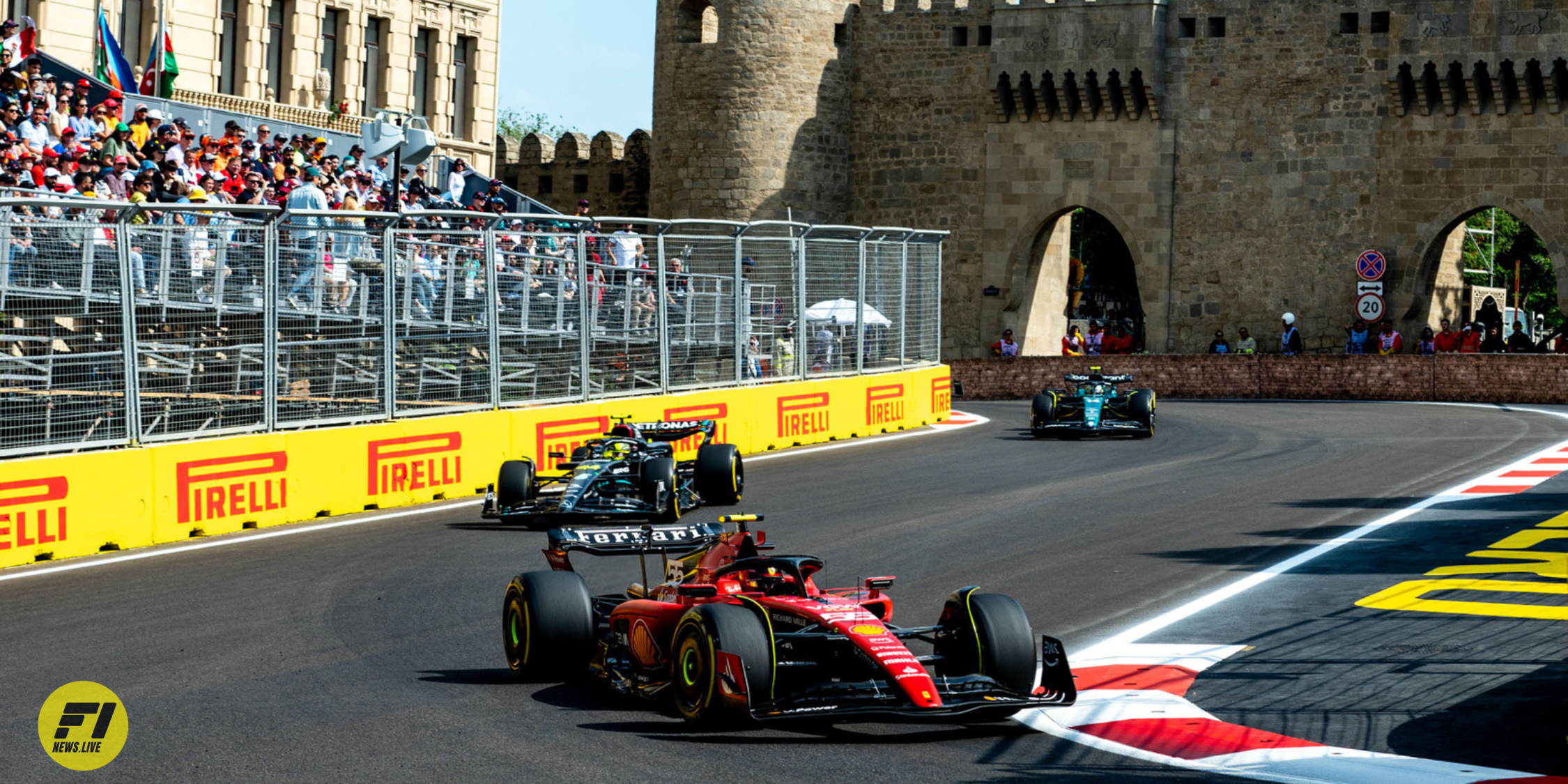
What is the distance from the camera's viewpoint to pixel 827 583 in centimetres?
1148

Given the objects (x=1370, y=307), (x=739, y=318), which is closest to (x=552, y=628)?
(x=739, y=318)

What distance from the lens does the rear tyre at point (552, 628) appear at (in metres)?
8.50

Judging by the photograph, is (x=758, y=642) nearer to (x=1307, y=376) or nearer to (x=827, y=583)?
(x=827, y=583)

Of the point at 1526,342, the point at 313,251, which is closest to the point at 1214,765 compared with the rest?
the point at 313,251

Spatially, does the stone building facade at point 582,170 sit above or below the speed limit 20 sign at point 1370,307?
above

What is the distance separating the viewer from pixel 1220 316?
40.7 m

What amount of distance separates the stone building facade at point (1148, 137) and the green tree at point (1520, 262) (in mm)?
32079

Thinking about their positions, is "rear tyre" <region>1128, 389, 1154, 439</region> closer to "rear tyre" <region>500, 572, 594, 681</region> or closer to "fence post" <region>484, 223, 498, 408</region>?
"fence post" <region>484, 223, 498, 408</region>

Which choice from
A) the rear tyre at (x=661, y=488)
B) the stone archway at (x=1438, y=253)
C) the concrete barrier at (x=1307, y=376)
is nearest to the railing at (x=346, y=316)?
the rear tyre at (x=661, y=488)

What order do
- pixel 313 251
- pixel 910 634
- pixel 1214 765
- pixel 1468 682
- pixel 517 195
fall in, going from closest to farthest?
pixel 1214 765 → pixel 910 634 → pixel 1468 682 → pixel 313 251 → pixel 517 195

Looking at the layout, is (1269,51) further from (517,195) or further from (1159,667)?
(1159,667)

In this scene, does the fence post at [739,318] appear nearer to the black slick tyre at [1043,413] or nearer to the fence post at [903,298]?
the fence post at [903,298]

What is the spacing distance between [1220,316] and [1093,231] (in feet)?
93.7

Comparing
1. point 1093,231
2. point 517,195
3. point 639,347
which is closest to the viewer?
point 639,347
